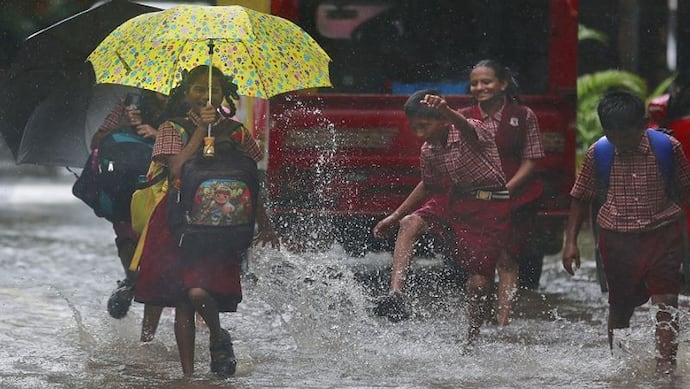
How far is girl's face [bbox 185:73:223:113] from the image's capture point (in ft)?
25.0

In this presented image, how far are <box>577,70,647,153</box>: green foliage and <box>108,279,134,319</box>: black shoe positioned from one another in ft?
32.6

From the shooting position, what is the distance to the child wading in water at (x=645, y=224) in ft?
24.8

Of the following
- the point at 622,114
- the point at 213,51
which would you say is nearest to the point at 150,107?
the point at 213,51

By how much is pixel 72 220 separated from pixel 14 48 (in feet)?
34.0

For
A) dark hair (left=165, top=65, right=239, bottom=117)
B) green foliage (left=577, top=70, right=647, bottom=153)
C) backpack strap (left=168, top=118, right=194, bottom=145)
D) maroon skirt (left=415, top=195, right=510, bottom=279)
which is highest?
green foliage (left=577, top=70, right=647, bottom=153)

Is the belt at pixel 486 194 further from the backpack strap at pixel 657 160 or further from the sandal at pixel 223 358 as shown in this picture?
the sandal at pixel 223 358

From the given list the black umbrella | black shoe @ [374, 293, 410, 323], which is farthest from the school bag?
the black umbrella

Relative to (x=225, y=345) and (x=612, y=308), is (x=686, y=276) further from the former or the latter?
(x=225, y=345)

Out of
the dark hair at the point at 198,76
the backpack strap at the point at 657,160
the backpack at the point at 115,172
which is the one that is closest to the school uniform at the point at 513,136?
the backpack strap at the point at 657,160

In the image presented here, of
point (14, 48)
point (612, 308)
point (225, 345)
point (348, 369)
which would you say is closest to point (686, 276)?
point (612, 308)

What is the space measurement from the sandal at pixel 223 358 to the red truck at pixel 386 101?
2.43 m

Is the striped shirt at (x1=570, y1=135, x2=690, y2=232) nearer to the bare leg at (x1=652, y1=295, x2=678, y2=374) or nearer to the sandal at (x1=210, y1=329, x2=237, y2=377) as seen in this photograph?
the bare leg at (x1=652, y1=295, x2=678, y2=374)

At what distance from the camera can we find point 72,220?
65.3 ft

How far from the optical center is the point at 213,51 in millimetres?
7703
